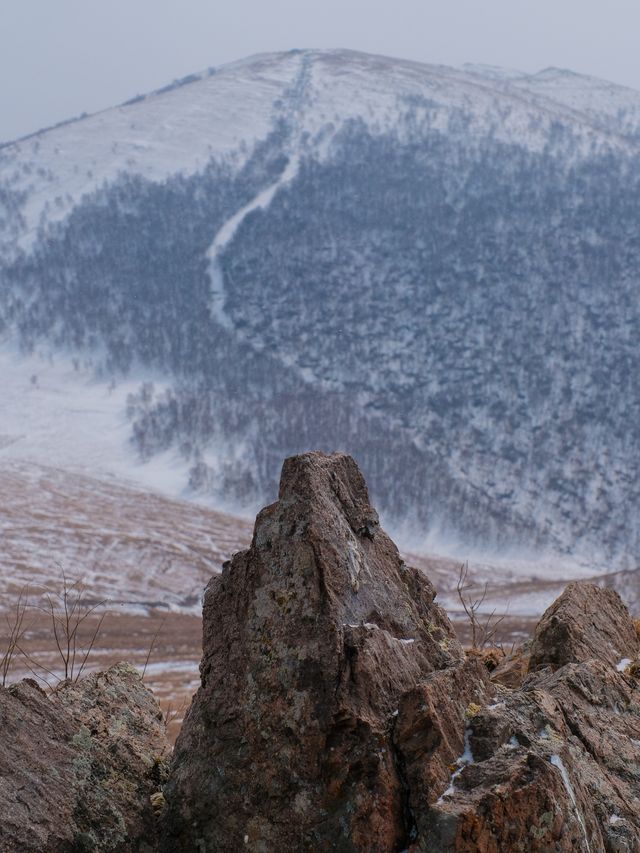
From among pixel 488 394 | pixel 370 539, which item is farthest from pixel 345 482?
pixel 488 394

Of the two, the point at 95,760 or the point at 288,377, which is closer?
the point at 95,760

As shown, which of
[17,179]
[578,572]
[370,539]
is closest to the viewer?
[370,539]

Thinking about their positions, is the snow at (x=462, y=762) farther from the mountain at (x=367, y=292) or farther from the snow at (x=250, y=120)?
the snow at (x=250, y=120)

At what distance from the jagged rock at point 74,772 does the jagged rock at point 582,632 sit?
2.99 metres

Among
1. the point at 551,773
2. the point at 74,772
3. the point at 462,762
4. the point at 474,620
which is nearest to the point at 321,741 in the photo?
the point at 462,762

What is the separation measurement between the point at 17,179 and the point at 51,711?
15186 cm

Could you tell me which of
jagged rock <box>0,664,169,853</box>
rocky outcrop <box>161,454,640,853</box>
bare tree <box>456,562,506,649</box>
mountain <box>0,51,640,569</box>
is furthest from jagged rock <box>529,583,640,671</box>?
mountain <box>0,51,640,569</box>

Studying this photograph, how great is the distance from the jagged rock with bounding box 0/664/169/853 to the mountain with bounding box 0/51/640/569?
58.9 metres

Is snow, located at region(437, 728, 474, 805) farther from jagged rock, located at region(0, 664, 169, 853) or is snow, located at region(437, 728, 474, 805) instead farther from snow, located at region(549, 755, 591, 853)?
jagged rock, located at region(0, 664, 169, 853)

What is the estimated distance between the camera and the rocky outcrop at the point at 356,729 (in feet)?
13.4

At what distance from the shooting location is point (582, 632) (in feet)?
22.0

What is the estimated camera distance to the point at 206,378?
91.5 m

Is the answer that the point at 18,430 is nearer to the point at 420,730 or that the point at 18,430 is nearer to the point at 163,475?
the point at 163,475

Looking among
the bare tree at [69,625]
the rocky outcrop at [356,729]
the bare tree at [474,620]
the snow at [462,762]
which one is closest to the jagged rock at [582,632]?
the bare tree at [474,620]
